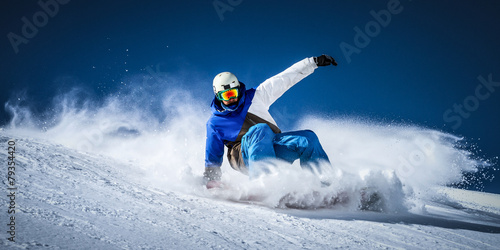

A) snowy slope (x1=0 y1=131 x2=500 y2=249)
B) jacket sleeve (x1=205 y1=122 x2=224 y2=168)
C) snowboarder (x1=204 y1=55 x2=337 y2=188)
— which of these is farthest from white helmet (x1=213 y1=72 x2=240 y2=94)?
snowy slope (x1=0 y1=131 x2=500 y2=249)

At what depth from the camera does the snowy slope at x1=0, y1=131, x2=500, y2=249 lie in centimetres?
162

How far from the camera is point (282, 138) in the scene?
3762mm

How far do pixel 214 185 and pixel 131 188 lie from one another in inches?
38.1

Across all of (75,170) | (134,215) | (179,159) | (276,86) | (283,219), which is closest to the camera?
(134,215)

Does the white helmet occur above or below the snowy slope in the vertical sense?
above

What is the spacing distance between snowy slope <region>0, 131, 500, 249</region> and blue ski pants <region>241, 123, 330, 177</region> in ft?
1.72

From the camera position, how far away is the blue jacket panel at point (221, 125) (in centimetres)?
395

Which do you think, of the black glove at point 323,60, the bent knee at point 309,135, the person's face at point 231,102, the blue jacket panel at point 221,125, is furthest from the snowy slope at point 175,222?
the black glove at point 323,60

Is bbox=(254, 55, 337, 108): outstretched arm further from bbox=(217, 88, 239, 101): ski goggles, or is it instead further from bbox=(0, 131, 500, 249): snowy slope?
bbox=(0, 131, 500, 249): snowy slope

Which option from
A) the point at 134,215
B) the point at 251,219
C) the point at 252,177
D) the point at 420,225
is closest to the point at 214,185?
the point at 252,177

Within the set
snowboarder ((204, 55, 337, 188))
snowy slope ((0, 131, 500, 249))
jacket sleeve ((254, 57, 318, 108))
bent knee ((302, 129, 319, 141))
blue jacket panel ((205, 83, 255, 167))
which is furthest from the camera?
jacket sleeve ((254, 57, 318, 108))

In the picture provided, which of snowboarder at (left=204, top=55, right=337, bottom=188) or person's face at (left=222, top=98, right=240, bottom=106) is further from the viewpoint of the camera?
person's face at (left=222, top=98, right=240, bottom=106)

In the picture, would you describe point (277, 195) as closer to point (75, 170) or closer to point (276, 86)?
point (276, 86)

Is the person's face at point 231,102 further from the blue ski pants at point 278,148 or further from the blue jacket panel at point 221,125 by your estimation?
the blue ski pants at point 278,148
